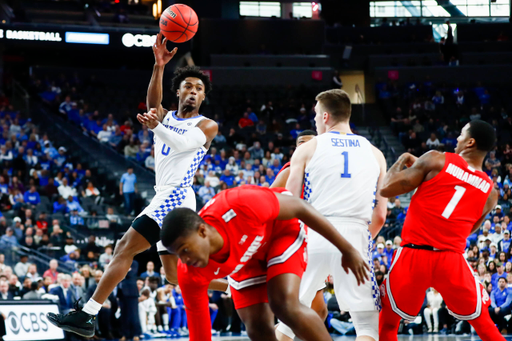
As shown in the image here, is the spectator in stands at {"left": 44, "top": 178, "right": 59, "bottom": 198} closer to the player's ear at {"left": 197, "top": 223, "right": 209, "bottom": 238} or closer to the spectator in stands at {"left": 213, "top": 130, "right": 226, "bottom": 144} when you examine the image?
the spectator in stands at {"left": 213, "top": 130, "right": 226, "bottom": 144}

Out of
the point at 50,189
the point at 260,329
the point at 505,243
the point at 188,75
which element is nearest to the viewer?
the point at 260,329

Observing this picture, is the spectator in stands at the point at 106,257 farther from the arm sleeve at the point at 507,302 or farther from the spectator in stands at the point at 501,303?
the arm sleeve at the point at 507,302

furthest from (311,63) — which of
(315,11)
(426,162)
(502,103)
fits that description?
(426,162)

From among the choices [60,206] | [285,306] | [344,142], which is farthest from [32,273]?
[285,306]

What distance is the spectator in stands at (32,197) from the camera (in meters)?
17.0

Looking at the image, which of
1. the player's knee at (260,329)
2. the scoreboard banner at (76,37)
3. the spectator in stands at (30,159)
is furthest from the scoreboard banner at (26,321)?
the scoreboard banner at (76,37)

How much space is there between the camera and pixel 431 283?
5211 mm

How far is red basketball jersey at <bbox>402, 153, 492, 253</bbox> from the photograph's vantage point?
5242 mm

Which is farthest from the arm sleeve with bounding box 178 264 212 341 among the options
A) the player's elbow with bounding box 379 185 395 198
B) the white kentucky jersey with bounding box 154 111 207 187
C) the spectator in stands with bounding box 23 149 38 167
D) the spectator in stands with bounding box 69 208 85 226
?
the spectator in stands with bounding box 23 149 38 167

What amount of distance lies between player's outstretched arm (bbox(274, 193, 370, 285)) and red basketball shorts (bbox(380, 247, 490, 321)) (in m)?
1.09

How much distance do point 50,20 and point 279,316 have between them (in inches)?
1056

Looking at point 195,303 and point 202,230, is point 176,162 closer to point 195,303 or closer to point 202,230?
point 195,303

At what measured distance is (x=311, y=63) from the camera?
29.8m

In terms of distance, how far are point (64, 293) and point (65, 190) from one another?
565 cm
